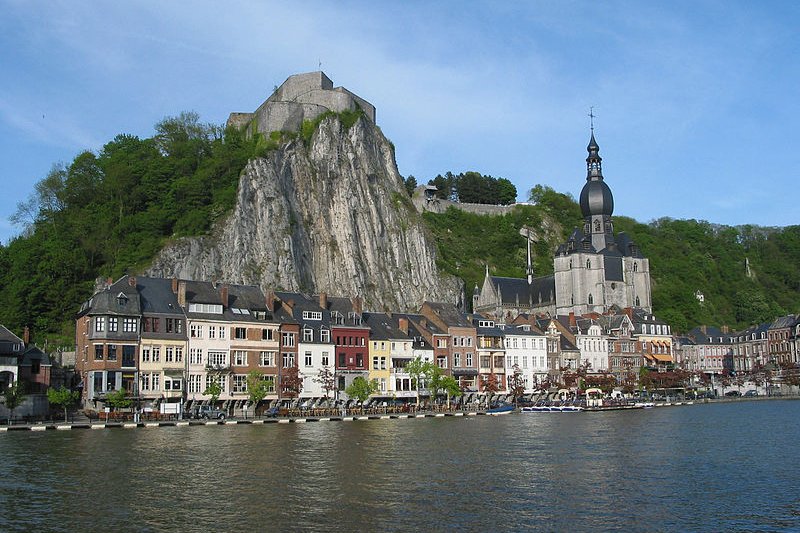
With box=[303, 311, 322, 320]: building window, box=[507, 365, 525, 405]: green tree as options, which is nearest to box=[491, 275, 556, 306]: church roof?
box=[507, 365, 525, 405]: green tree

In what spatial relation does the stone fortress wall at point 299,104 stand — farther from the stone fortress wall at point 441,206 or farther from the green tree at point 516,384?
the green tree at point 516,384

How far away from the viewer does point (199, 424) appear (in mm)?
58656

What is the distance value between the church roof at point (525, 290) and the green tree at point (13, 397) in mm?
85100

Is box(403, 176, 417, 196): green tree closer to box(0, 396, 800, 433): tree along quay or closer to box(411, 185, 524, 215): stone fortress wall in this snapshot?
box(411, 185, 524, 215): stone fortress wall

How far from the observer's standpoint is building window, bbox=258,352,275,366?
71500 millimetres

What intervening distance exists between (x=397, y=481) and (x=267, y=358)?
41.6 metres

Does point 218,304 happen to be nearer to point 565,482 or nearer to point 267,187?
point 267,187

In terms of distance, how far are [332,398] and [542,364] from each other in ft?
99.3

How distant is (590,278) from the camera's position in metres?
133

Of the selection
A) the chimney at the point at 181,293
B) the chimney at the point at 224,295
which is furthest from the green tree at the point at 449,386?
the chimney at the point at 181,293

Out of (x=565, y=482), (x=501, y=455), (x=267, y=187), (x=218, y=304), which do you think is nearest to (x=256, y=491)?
(x=565, y=482)

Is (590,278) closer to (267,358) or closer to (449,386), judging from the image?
(449,386)

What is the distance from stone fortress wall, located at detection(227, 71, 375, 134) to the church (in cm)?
3357

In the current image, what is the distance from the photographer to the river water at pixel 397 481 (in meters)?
25.0
